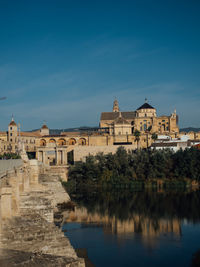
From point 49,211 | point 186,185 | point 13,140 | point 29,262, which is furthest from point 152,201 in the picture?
point 13,140

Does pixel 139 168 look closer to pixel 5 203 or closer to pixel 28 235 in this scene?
pixel 5 203

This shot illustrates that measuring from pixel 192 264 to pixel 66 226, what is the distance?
8725mm

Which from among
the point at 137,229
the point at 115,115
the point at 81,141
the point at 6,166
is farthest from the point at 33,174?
the point at 115,115

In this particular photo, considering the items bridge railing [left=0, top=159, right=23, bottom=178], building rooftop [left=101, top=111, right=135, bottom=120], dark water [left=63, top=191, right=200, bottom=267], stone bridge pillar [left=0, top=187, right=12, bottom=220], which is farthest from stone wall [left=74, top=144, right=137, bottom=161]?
stone bridge pillar [left=0, top=187, right=12, bottom=220]

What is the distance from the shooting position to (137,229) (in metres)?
20.0

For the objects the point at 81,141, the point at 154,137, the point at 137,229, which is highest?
the point at 154,137

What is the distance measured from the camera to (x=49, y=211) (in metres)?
15.3

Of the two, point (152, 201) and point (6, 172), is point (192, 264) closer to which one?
point (6, 172)

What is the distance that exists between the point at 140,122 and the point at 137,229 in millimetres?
41322

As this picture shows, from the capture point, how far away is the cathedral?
187ft

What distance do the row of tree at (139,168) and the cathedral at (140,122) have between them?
15.1 metres

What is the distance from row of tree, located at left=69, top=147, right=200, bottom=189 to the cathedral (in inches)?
596

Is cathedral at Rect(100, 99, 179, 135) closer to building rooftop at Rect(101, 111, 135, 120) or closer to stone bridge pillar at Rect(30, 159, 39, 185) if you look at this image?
building rooftop at Rect(101, 111, 135, 120)

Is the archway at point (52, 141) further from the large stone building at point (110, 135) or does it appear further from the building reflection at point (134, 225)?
the building reflection at point (134, 225)
